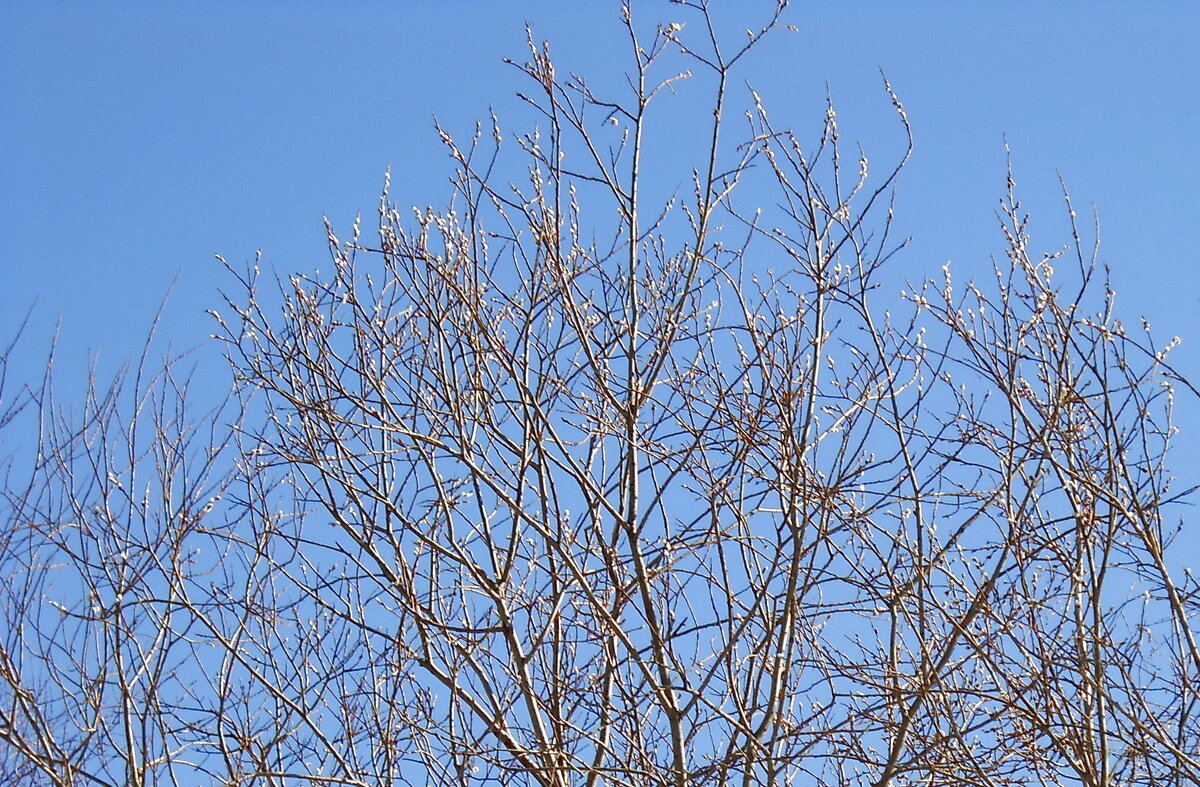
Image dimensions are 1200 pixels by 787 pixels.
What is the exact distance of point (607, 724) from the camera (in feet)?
11.7

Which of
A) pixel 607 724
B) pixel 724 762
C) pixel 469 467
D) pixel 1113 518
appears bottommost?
pixel 724 762

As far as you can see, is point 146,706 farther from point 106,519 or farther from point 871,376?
point 871,376

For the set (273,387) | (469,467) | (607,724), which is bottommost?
(607,724)

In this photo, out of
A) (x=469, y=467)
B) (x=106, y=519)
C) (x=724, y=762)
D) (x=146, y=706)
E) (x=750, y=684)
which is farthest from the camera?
(x=106, y=519)

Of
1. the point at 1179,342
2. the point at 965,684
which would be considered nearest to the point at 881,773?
the point at 965,684

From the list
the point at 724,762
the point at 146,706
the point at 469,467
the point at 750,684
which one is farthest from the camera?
the point at 146,706

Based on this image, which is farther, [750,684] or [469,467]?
[469,467]

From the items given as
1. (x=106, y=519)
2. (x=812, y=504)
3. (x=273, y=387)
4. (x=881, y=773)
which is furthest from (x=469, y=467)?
(x=106, y=519)

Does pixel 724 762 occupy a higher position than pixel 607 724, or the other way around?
pixel 607 724

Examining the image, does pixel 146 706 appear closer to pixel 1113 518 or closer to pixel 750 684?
pixel 750 684

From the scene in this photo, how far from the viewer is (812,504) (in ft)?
11.1

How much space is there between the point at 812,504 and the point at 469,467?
1.01 m

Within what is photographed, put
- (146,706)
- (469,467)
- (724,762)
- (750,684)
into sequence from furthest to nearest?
(146,706) < (469,467) < (750,684) < (724,762)

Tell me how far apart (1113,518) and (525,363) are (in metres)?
1.75
